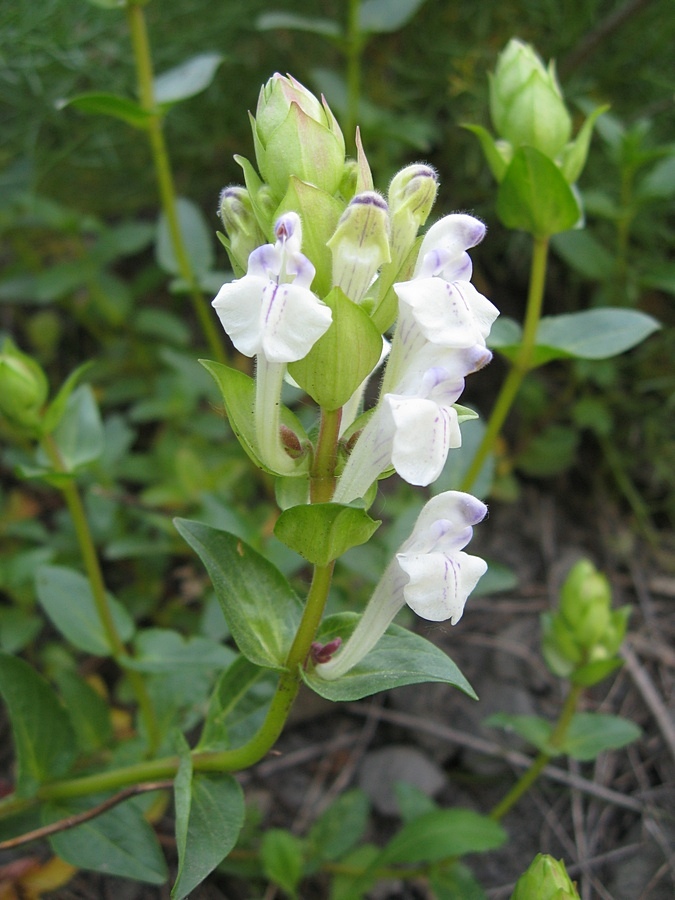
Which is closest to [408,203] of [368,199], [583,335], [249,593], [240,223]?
[368,199]

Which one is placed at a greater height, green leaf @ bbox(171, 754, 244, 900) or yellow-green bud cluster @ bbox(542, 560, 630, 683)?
green leaf @ bbox(171, 754, 244, 900)

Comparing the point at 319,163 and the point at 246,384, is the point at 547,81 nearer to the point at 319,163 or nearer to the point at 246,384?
the point at 319,163

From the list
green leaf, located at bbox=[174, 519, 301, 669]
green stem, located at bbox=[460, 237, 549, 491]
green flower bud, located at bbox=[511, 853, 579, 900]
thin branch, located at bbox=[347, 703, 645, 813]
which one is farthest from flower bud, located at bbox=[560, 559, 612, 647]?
green leaf, located at bbox=[174, 519, 301, 669]

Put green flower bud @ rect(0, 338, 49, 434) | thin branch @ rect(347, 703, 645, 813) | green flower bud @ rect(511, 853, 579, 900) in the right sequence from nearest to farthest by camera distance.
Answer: green flower bud @ rect(511, 853, 579, 900)
green flower bud @ rect(0, 338, 49, 434)
thin branch @ rect(347, 703, 645, 813)

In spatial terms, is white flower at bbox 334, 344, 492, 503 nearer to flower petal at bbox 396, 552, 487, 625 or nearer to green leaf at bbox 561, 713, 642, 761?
flower petal at bbox 396, 552, 487, 625

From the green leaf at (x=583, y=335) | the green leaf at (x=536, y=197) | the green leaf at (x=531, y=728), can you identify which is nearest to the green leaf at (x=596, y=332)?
the green leaf at (x=583, y=335)

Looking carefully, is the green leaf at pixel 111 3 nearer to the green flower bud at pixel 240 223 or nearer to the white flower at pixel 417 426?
the green flower bud at pixel 240 223

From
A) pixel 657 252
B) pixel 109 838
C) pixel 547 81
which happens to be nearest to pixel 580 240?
pixel 657 252
